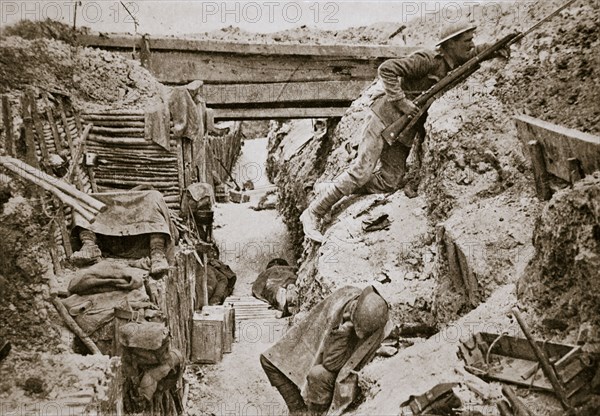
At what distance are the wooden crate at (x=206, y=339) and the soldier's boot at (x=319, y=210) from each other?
1819mm

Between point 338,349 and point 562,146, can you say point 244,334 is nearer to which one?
point 338,349

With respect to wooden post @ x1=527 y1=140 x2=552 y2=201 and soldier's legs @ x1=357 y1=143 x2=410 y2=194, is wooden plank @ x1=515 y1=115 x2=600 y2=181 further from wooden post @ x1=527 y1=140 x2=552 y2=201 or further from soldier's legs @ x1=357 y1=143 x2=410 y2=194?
soldier's legs @ x1=357 y1=143 x2=410 y2=194

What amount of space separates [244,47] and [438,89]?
147 inches

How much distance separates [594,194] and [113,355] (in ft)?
13.7

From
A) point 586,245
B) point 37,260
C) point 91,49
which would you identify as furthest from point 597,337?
point 91,49

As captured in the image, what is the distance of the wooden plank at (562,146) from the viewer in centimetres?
487

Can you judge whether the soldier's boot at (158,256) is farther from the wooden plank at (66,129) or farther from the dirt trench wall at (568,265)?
the dirt trench wall at (568,265)

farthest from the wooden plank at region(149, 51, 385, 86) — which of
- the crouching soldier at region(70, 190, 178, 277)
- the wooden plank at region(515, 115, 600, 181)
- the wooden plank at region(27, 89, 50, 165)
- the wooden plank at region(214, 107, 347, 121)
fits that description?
the wooden plank at region(515, 115, 600, 181)

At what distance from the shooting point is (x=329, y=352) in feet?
20.1

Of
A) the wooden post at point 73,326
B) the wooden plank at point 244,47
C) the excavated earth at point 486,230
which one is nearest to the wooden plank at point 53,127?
the wooden post at point 73,326

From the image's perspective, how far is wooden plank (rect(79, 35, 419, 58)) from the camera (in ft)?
33.7

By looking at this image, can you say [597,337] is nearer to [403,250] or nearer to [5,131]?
[403,250]

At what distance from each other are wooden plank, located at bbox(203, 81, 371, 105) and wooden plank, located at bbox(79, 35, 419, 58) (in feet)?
1.70

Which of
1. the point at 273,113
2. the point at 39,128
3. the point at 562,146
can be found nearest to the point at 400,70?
the point at 273,113
